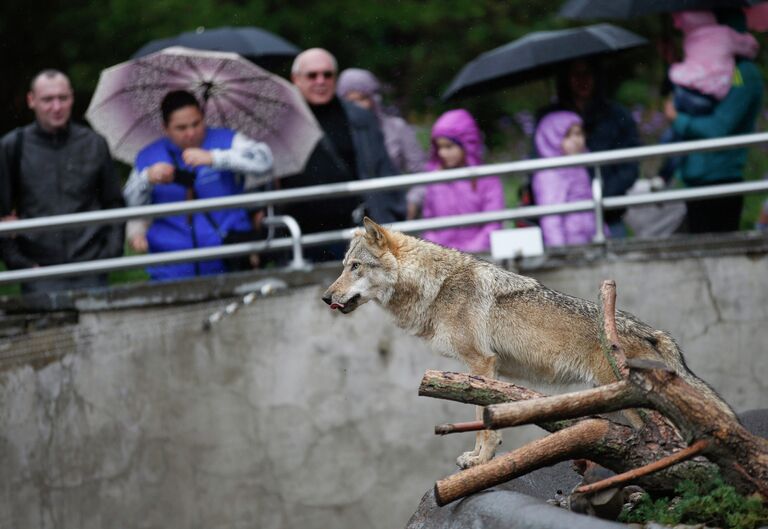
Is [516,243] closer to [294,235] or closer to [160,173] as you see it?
[294,235]

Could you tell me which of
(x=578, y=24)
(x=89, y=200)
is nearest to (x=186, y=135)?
(x=89, y=200)

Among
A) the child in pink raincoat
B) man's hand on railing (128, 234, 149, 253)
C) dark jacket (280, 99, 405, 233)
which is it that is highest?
the child in pink raincoat

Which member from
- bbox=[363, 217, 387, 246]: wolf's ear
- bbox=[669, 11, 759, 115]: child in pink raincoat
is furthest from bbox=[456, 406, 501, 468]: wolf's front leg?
bbox=[669, 11, 759, 115]: child in pink raincoat

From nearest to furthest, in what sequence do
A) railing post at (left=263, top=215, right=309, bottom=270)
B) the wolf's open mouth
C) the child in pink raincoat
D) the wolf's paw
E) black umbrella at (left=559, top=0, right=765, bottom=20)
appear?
the wolf's paw, the wolf's open mouth, railing post at (left=263, top=215, right=309, bottom=270), the child in pink raincoat, black umbrella at (left=559, top=0, right=765, bottom=20)

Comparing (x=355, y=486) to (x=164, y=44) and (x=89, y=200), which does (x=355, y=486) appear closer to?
(x=89, y=200)

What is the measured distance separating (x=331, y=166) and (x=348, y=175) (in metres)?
0.15

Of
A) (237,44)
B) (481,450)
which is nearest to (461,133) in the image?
(237,44)

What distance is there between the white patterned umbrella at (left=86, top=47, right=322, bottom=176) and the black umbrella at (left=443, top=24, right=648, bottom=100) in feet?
6.53

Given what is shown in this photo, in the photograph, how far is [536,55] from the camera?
1145 centimetres

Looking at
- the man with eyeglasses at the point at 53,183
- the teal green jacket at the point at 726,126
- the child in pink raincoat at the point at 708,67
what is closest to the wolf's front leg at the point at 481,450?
the man with eyeglasses at the point at 53,183

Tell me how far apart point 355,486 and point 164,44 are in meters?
4.77

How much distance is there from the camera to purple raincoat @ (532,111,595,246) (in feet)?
34.7

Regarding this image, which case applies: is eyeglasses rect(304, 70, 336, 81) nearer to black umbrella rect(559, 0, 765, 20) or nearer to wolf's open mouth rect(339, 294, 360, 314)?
black umbrella rect(559, 0, 765, 20)

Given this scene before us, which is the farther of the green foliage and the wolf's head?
the wolf's head
